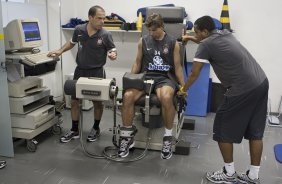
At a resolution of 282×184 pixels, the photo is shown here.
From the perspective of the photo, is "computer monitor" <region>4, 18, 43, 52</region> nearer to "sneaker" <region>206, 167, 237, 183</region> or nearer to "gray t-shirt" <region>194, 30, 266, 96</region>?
"gray t-shirt" <region>194, 30, 266, 96</region>

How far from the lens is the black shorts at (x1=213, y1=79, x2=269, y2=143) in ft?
8.12

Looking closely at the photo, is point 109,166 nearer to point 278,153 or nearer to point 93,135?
point 93,135

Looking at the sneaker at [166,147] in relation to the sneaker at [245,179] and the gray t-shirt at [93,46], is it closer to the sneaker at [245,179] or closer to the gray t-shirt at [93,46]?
the sneaker at [245,179]

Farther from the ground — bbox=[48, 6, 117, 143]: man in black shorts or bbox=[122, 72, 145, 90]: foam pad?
bbox=[48, 6, 117, 143]: man in black shorts

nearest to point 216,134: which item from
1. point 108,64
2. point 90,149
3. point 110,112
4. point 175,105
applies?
point 175,105

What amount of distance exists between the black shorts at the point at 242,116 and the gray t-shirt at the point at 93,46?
58.8 inches

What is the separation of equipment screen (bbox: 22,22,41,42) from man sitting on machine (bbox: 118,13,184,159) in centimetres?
110

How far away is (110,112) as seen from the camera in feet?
15.4

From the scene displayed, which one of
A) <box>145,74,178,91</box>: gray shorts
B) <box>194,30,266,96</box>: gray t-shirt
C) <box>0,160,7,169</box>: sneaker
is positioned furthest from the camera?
<box>145,74,178,91</box>: gray shorts

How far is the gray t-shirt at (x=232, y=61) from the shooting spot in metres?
2.43

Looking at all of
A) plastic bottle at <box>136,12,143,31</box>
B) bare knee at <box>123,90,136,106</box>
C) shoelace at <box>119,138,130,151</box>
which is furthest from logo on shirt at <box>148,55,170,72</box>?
plastic bottle at <box>136,12,143,31</box>

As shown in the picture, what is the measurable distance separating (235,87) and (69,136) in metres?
1.95

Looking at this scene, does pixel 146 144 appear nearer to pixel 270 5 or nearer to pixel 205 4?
pixel 205 4

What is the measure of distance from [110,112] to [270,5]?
8.82 feet
